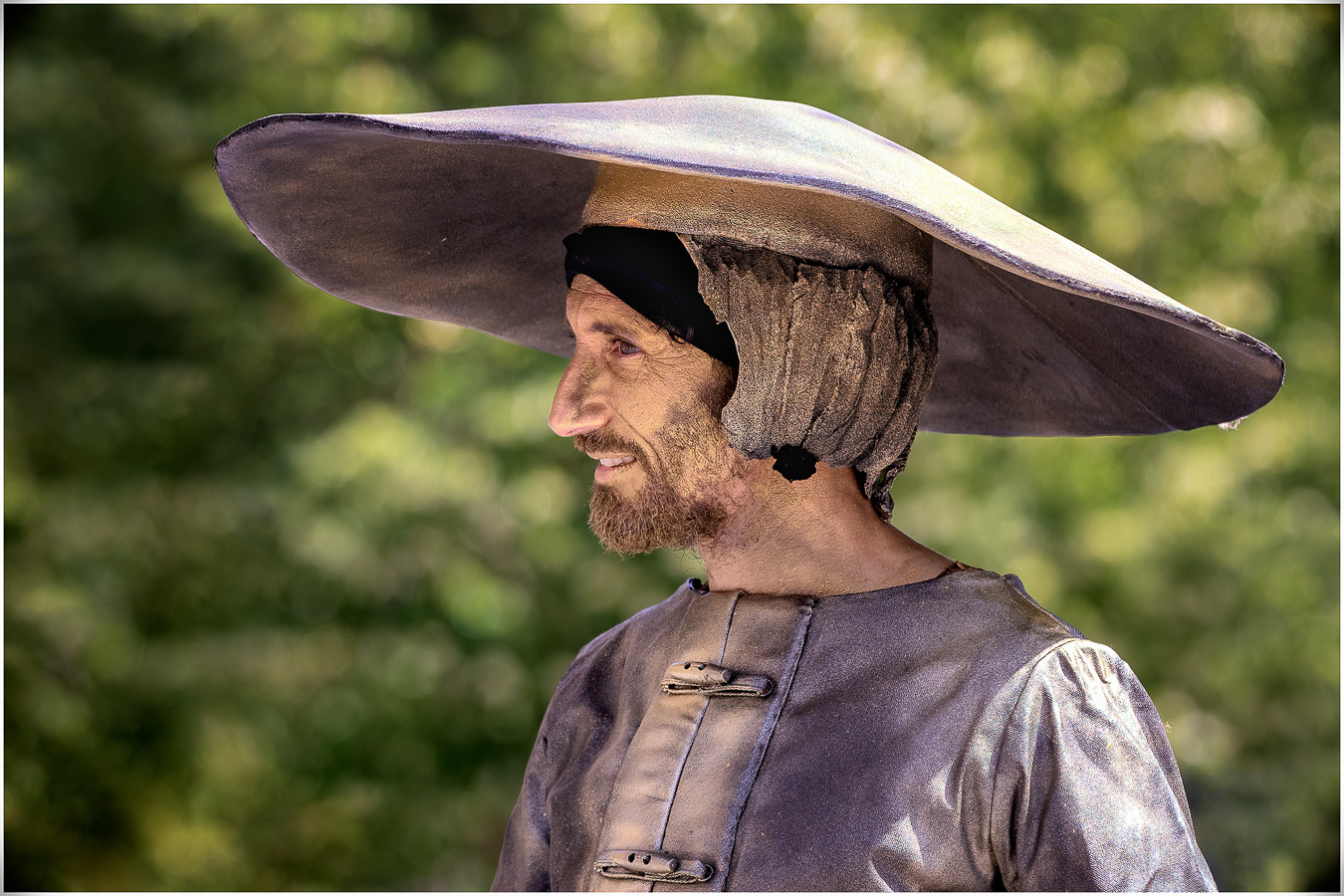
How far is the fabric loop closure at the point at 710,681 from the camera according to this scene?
2314mm

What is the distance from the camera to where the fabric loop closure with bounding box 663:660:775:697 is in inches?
91.1

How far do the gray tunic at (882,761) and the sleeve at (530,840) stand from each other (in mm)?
108

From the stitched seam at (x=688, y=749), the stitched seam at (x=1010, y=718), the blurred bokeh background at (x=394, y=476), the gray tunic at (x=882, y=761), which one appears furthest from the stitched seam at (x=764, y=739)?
the blurred bokeh background at (x=394, y=476)

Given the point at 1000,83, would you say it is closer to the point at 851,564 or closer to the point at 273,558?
the point at 273,558

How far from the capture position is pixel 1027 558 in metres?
6.84

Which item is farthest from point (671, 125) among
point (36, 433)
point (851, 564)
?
point (36, 433)

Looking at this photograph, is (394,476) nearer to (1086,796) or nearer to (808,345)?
(808,345)

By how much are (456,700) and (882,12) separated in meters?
3.88

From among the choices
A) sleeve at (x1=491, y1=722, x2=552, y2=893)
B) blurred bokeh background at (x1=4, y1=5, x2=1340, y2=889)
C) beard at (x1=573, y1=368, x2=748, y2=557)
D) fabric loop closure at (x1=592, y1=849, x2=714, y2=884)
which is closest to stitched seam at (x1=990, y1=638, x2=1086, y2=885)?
fabric loop closure at (x1=592, y1=849, x2=714, y2=884)

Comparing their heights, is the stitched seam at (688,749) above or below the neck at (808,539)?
below

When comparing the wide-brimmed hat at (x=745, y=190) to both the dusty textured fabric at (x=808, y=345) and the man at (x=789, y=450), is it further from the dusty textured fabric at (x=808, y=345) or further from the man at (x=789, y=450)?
the dusty textured fabric at (x=808, y=345)

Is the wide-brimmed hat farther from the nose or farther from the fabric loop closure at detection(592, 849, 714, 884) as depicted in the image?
the fabric loop closure at detection(592, 849, 714, 884)

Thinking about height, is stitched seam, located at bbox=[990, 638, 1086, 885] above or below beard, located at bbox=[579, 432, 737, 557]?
below

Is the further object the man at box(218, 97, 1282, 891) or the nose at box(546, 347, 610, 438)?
the nose at box(546, 347, 610, 438)
